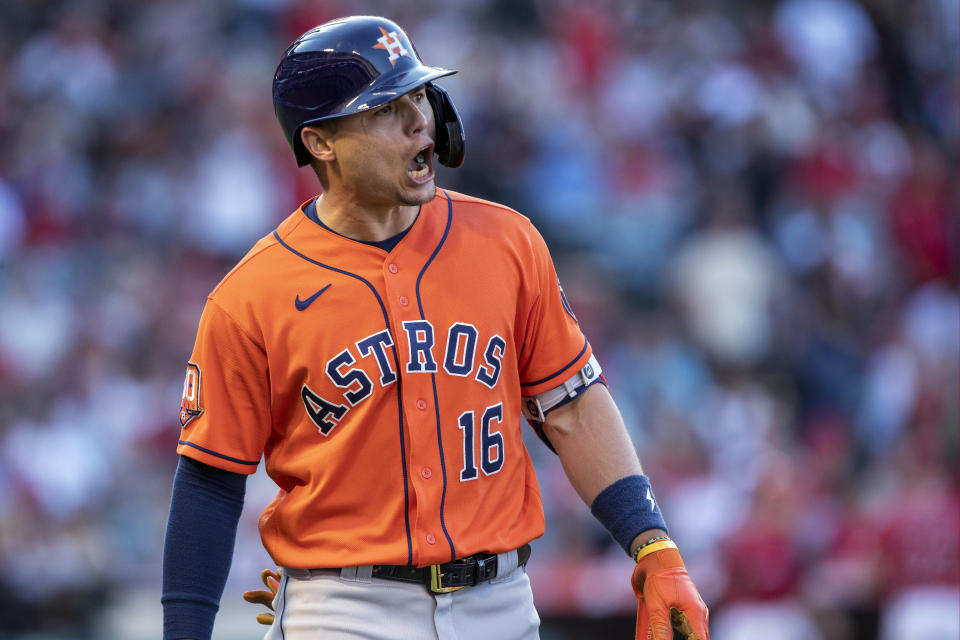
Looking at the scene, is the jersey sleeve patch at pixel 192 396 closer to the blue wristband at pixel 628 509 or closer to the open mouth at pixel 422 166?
the open mouth at pixel 422 166

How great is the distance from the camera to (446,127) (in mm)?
2912

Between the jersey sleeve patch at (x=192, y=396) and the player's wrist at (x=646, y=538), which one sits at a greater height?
the jersey sleeve patch at (x=192, y=396)

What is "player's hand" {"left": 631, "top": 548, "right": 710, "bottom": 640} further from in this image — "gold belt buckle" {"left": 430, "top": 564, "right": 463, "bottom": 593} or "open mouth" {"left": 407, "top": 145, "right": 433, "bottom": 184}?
"open mouth" {"left": 407, "top": 145, "right": 433, "bottom": 184}

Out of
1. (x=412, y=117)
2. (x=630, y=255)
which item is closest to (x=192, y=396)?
(x=412, y=117)

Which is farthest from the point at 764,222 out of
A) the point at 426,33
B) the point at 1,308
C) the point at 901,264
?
the point at 1,308

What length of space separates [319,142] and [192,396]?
59 cm

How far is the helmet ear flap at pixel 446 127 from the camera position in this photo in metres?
2.90

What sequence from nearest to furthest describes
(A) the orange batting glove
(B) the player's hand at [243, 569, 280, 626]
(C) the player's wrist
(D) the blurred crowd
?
(A) the orange batting glove < (C) the player's wrist < (B) the player's hand at [243, 569, 280, 626] < (D) the blurred crowd

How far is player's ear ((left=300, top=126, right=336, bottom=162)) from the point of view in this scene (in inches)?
113

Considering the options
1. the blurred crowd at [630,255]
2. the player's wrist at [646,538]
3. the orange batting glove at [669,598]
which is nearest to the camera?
the orange batting glove at [669,598]

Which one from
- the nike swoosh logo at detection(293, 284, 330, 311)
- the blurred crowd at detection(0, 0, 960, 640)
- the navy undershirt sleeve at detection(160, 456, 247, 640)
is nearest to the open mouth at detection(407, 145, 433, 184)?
the nike swoosh logo at detection(293, 284, 330, 311)

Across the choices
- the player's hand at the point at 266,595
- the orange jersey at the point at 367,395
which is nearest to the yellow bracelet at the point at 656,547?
the orange jersey at the point at 367,395

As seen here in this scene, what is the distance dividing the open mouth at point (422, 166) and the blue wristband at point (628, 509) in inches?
29.6

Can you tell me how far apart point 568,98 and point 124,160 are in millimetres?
3118
